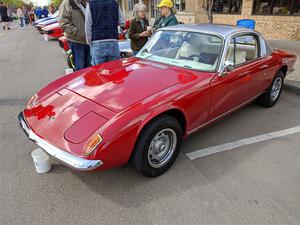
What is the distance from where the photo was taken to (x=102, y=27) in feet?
14.5

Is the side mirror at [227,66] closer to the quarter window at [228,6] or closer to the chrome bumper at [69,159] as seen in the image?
the chrome bumper at [69,159]

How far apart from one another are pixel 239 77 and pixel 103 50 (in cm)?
234

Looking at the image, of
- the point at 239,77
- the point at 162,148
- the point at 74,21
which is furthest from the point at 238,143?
the point at 74,21

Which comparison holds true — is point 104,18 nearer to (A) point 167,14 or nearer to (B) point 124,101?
(A) point 167,14

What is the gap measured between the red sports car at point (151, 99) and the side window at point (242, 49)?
0.01 meters

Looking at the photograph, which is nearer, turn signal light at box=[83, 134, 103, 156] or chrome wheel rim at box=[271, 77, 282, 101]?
turn signal light at box=[83, 134, 103, 156]

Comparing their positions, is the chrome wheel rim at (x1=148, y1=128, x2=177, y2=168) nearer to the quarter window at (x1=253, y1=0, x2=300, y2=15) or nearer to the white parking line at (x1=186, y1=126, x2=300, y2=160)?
the white parking line at (x1=186, y1=126, x2=300, y2=160)

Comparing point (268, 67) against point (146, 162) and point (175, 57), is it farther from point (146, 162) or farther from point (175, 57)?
point (146, 162)

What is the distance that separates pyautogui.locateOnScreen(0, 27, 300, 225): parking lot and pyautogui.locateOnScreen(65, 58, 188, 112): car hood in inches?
33.2

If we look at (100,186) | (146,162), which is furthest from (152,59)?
(100,186)

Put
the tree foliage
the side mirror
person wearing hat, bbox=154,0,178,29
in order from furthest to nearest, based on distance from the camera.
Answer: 1. the tree foliage
2. person wearing hat, bbox=154,0,178,29
3. the side mirror

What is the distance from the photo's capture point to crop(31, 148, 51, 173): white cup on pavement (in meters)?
2.86

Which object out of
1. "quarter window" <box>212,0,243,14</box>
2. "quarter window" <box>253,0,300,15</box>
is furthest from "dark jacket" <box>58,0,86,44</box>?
"quarter window" <box>212,0,243,14</box>

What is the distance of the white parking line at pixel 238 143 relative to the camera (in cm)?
329
